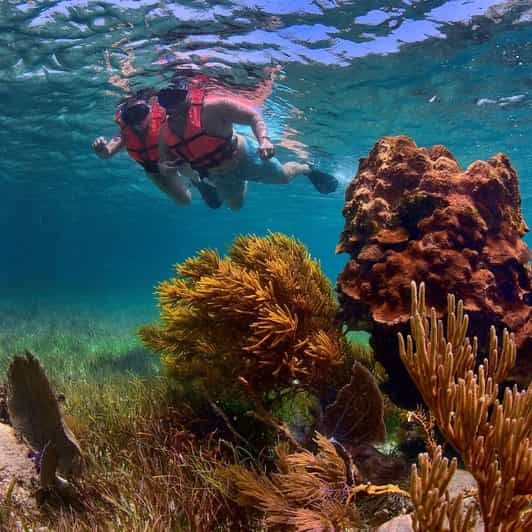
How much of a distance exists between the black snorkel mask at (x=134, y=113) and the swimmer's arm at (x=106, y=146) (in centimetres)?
55

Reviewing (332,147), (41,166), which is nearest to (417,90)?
(332,147)

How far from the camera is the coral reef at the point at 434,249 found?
414 centimetres

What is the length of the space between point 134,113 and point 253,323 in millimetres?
5974

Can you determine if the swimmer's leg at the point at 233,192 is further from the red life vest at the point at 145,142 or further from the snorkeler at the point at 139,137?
the red life vest at the point at 145,142

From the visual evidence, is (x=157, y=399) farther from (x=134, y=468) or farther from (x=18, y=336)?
(x=18, y=336)

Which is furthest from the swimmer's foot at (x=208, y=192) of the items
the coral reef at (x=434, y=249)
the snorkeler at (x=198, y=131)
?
the coral reef at (x=434, y=249)

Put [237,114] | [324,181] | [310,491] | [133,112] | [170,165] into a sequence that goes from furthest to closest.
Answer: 1. [324,181]
2. [170,165]
3. [237,114]
4. [133,112]
5. [310,491]

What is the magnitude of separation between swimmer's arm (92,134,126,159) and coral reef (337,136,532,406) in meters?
4.82

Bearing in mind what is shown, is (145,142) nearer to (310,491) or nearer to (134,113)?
(134,113)

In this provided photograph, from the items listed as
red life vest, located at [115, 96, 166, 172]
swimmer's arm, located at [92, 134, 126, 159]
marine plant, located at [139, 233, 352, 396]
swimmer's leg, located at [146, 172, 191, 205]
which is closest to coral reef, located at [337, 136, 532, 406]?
marine plant, located at [139, 233, 352, 396]

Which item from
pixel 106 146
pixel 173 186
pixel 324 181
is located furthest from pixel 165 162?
pixel 324 181

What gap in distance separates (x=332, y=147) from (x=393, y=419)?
68.5ft

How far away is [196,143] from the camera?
8.59m

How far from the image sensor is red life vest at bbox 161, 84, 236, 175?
8.50 meters
